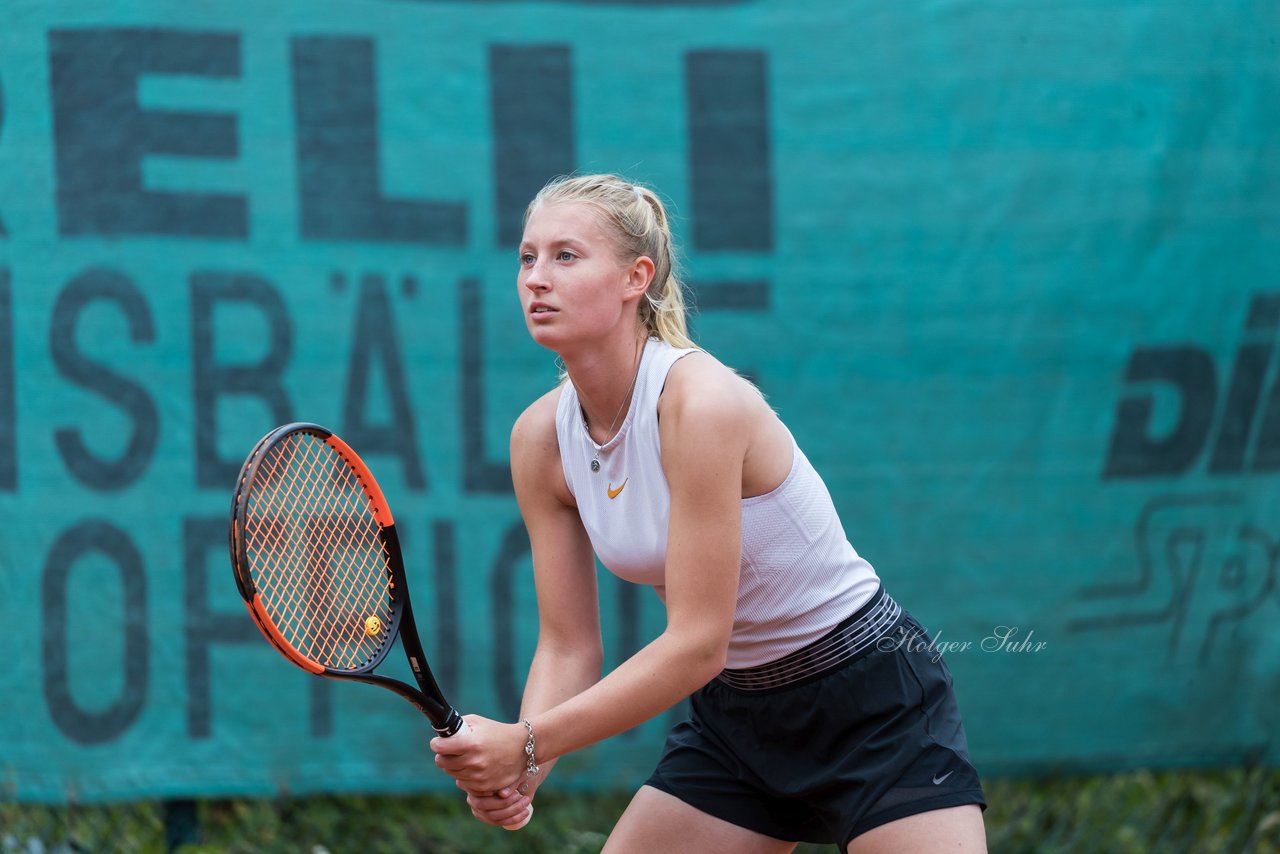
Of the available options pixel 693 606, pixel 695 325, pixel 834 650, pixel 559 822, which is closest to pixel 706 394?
pixel 693 606

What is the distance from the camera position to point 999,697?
364cm

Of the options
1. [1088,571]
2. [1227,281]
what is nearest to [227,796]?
[1088,571]

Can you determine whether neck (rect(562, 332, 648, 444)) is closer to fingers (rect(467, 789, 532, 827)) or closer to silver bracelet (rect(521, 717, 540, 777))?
silver bracelet (rect(521, 717, 540, 777))

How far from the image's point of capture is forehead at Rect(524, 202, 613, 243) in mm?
2215

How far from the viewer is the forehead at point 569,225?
2215mm

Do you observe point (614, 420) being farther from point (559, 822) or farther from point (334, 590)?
point (559, 822)

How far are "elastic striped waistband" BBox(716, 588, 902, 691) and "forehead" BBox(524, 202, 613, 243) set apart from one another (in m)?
0.73

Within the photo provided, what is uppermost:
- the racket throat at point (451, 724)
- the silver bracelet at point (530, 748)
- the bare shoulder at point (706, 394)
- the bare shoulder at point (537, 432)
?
the bare shoulder at point (706, 394)

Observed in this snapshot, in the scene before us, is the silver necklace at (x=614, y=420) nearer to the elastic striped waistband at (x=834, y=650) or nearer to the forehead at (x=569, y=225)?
the forehead at (x=569, y=225)

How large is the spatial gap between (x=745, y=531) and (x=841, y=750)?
0.41 m

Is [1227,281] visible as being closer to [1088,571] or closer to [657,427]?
[1088,571]

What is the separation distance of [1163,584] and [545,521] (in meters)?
1.95

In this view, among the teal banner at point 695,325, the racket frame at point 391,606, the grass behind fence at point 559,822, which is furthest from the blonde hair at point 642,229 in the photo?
the grass behind fence at point 559,822

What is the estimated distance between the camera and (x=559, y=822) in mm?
3668
